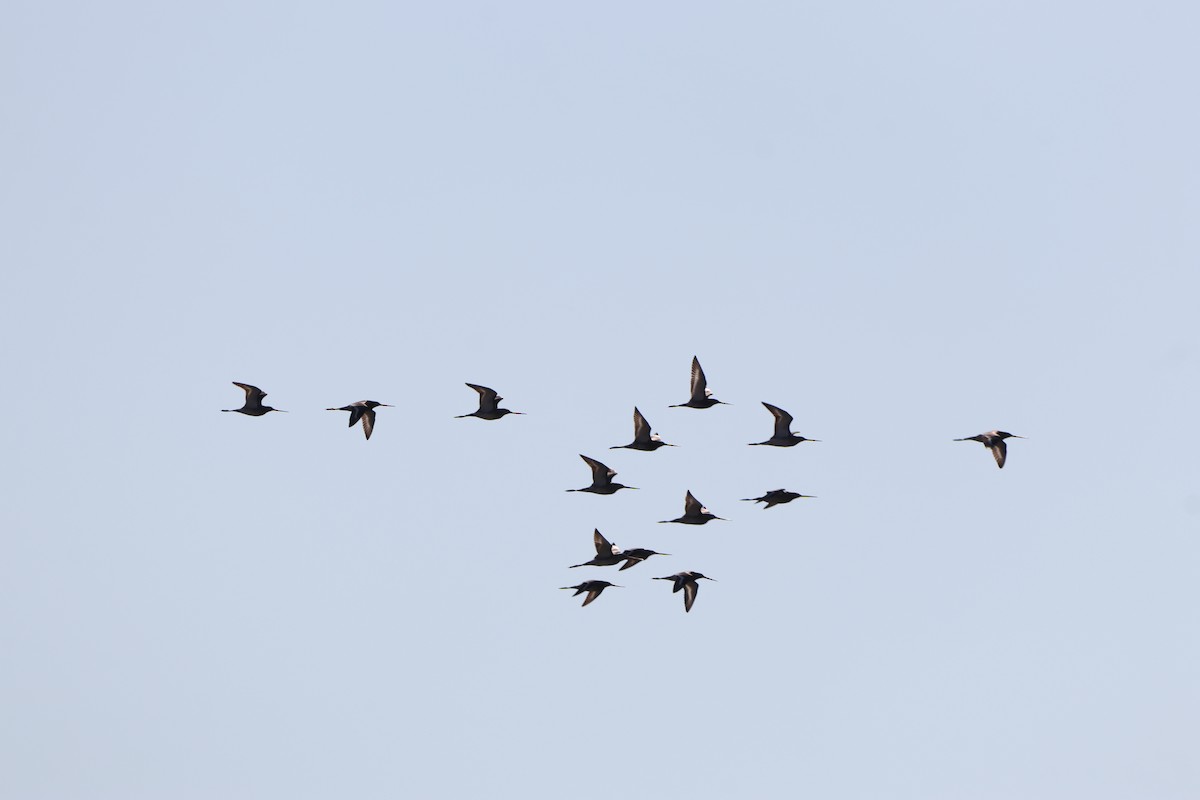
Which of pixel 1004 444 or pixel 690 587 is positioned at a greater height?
pixel 1004 444

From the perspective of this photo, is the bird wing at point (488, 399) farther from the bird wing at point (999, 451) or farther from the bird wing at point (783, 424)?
the bird wing at point (999, 451)

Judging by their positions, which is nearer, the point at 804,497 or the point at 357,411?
the point at 804,497

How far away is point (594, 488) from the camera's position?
65.6 meters

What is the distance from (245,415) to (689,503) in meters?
18.3

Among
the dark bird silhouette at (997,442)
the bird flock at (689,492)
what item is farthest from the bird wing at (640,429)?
the dark bird silhouette at (997,442)

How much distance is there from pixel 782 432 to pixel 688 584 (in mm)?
6968

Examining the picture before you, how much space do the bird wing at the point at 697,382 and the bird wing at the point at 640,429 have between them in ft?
6.94

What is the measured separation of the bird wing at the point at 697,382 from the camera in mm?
66625

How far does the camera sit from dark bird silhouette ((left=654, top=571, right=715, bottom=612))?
221ft

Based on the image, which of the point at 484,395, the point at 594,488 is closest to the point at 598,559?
the point at 594,488

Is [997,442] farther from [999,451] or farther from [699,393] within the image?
[699,393]

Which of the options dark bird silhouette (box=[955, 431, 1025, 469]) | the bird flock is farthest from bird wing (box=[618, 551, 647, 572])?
dark bird silhouette (box=[955, 431, 1025, 469])

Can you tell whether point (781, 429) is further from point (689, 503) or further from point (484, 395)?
point (484, 395)

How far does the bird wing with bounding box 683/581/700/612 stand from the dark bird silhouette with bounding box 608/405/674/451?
5.77 meters
